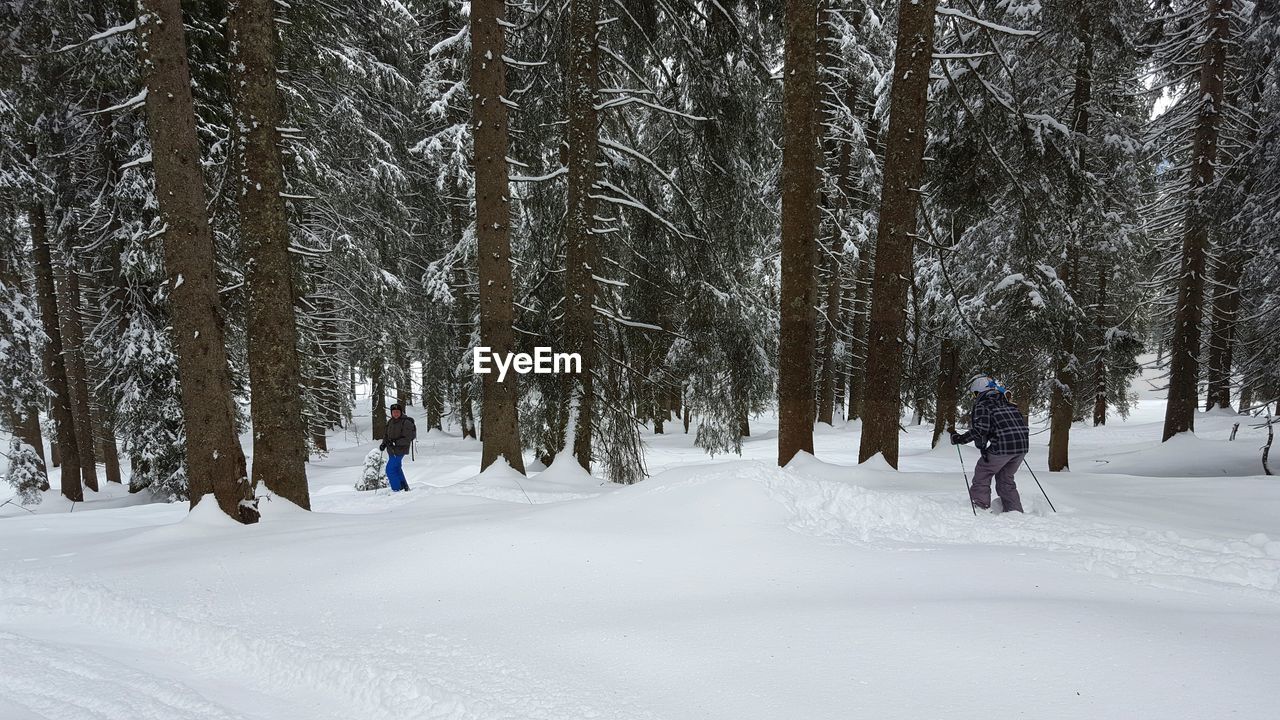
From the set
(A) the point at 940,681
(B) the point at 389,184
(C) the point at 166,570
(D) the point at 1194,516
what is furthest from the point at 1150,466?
(B) the point at 389,184

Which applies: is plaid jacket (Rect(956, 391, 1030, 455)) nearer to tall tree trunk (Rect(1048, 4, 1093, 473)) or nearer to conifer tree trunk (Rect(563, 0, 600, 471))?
conifer tree trunk (Rect(563, 0, 600, 471))

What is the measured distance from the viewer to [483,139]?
348 inches

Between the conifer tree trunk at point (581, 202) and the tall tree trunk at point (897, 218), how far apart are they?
405cm

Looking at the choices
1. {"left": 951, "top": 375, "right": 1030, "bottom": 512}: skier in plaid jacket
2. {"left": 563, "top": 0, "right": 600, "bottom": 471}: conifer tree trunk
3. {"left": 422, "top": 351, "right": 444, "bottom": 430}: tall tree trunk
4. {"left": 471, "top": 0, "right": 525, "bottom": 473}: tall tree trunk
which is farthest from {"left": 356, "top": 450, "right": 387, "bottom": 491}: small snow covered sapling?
{"left": 951, "top": 375, "right": 1030, "bottom": 512}: skier in plaid jacket

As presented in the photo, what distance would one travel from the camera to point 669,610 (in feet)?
12.6

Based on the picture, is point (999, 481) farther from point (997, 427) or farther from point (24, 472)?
point (24, 472)

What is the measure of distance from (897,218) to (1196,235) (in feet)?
38.0

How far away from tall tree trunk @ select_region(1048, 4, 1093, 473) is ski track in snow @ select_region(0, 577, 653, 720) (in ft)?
37.3

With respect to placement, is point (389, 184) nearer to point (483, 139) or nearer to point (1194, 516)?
point (483, 139)

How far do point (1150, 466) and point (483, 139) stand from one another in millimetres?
14825

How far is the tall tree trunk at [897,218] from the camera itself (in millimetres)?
7711

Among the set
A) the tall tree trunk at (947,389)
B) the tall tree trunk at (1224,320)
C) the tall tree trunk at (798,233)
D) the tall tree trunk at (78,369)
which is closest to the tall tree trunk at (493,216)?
the tall tree trunk at (798,233)

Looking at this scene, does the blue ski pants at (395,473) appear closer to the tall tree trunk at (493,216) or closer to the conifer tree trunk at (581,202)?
the tall tree trunk at (493,216)

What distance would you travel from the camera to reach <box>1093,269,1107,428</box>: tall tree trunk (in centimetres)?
1459
